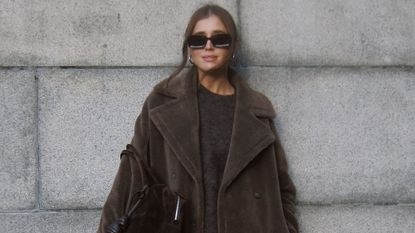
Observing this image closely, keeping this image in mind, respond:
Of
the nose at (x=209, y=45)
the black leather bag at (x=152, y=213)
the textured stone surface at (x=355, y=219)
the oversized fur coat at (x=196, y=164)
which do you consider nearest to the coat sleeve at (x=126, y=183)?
the oversized fur coat at (x=196, y=164)

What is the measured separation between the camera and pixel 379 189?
14.3 feet

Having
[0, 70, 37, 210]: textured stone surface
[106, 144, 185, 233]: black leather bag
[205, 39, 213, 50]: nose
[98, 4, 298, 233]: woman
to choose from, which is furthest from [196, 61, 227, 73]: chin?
[0, 70, 37, 210]: textured stone surface

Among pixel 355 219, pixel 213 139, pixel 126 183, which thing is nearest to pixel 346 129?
pixel 355 219

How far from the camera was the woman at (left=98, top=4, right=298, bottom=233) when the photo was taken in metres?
3.49

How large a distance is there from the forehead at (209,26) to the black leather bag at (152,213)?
92 centimetres

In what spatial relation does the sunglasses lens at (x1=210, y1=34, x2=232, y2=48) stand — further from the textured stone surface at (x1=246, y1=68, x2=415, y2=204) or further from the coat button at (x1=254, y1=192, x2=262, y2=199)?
the coat button at (x1=254, y1=192, x2=262, y2=199)

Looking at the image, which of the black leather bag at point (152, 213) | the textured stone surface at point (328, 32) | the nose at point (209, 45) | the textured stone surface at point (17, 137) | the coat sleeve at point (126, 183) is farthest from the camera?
the textured stone surface at point (328, 32)

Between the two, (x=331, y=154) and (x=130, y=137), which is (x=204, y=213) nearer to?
(x=130, y=137)

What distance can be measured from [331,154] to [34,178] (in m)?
1.98

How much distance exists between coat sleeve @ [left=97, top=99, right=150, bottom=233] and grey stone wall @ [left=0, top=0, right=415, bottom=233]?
58 centimetres

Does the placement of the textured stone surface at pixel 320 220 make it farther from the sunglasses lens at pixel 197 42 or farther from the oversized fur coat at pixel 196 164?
the sunglasses lens at pixel 197 42

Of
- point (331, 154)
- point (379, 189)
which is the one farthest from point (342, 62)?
point (379, 189)

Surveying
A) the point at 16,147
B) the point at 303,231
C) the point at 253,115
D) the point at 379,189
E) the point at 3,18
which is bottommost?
the point at 303,231

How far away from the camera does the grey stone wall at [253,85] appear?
4.09 m
